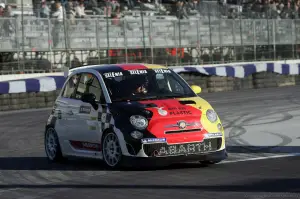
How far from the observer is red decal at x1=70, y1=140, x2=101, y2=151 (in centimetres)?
1084

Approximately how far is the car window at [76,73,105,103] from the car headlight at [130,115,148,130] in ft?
3.16

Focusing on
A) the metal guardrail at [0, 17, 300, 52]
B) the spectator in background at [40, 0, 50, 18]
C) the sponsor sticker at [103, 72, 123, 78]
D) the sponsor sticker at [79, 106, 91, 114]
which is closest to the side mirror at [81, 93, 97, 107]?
the sponsor sticker at [79, 106, 91, 114]

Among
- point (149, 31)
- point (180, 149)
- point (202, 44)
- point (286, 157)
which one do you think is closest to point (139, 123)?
point (180, 149)

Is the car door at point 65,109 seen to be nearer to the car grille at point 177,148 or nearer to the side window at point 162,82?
the side window at point 162,82

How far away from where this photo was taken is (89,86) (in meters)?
11.5

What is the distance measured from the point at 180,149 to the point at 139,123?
0.60 m

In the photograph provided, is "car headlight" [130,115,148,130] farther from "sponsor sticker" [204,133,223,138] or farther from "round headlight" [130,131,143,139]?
"sponsor sticker" [204,133,223,138]

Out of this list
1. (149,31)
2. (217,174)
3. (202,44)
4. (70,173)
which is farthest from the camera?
(202,44)

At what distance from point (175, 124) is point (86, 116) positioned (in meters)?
1.53

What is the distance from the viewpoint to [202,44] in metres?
32.5

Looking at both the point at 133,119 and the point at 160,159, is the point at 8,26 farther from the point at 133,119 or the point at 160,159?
the point at 160,159

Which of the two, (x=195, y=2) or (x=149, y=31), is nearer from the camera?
(x=149, y=31)

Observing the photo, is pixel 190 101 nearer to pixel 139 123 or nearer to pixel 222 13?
pixel 139 123

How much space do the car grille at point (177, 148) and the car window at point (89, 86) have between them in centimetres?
131
